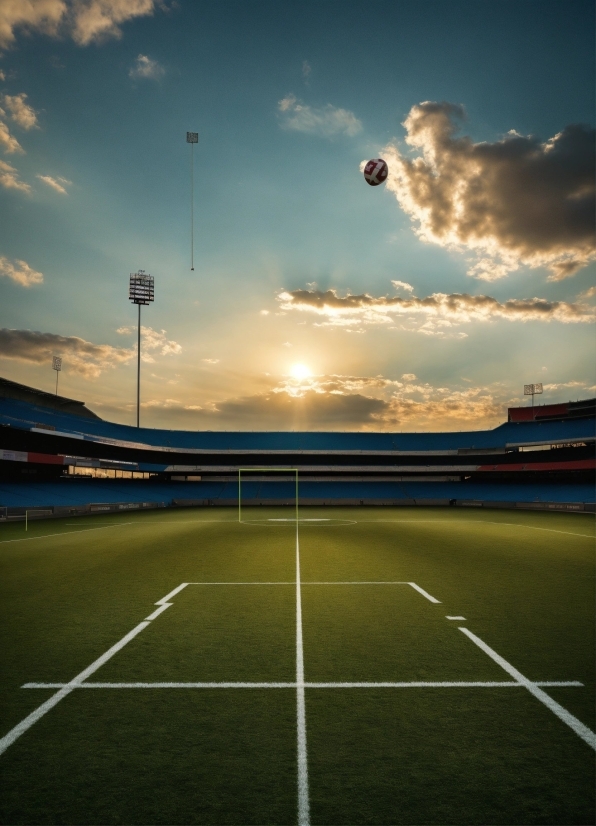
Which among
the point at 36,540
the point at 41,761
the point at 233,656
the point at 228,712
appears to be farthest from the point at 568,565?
the point at 36,540

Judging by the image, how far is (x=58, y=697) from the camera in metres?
5.92

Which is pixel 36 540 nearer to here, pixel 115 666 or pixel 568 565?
pixel 115 666

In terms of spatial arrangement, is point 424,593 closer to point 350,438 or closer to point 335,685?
point 335,685

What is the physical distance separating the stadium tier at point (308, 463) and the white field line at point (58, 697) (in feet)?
128

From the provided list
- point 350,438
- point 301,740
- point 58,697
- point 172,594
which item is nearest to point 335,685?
point 301,740

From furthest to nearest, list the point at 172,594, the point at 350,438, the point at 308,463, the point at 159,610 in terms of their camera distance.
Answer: the point at 350,438, the point at 308,463, the point at 172,594, the point at 159,610

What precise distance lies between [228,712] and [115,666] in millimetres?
2217

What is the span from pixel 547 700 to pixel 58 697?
18.3 ft

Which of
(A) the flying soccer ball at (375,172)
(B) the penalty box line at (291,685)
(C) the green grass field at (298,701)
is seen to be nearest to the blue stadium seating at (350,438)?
(A) the flying soccer ball at (375,172)

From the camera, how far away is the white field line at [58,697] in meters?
4.99

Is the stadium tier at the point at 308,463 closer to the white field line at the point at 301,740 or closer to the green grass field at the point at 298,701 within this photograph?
the green grass field at the point at 298,701

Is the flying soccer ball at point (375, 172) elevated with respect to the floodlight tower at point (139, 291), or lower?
lower

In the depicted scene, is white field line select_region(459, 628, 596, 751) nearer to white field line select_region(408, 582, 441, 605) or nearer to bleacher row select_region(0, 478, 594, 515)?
white field line select_region(408, 582, 441, 605)

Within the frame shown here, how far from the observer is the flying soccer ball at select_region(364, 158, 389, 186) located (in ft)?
57.3
